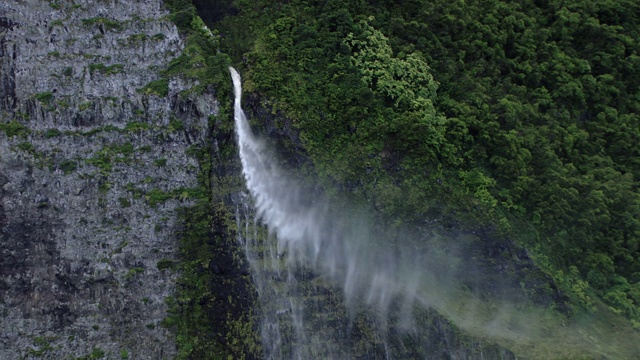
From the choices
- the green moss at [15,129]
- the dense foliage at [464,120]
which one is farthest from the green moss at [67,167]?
the dense foliage at [464,120]

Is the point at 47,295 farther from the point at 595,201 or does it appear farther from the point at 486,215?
the point at 595,201

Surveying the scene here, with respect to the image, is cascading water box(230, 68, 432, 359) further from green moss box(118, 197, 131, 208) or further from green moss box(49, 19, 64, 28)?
green moss box(49, 19, 64, 28)

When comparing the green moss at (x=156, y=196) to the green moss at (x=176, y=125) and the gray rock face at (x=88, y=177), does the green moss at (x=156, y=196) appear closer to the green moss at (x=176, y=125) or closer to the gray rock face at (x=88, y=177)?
the gray rock face at (x=88, y=177)

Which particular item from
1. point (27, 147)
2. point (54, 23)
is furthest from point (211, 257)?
point (54, 23)

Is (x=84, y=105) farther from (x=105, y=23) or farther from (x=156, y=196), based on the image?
(x=156, y=196)

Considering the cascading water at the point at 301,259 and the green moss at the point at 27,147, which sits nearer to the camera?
the cascading water at the point at 301,259

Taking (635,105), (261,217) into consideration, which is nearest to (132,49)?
(261,217)
